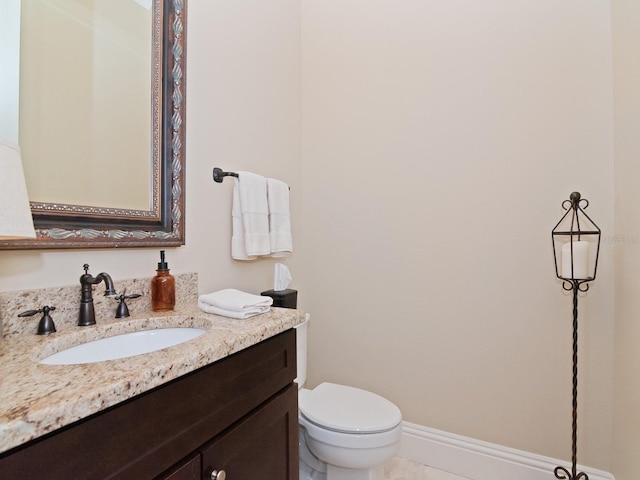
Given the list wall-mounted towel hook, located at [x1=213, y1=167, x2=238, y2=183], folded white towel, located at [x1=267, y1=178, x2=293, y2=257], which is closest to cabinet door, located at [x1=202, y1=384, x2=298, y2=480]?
folded white towel, located at [x1=267, y1=178, x2=293, y2=257]

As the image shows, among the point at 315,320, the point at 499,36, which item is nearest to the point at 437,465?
the point at 315,320

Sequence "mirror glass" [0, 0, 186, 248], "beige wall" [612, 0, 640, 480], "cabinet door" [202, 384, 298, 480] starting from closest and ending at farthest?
1. "cabinet door" [202, 384, 298, 480]
2. "mirror glass" [0, 0, 186, 248]
3. "beige wall" [612, 0, 640, 480]

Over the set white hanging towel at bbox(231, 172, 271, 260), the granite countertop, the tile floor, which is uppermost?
white hanging towel at bbox(231, 172, 271, 260)

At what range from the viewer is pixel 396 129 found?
5.95ft

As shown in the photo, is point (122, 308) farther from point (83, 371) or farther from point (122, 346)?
point (83, 371)

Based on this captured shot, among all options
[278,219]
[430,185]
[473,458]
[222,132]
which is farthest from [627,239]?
[222,132]

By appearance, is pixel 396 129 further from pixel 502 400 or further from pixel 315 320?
pixel 502 400

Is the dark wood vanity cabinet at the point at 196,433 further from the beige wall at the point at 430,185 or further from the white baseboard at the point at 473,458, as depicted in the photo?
the white baseboard at the point at 473,458

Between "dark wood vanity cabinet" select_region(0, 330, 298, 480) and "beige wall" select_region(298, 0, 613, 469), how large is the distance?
950 mm

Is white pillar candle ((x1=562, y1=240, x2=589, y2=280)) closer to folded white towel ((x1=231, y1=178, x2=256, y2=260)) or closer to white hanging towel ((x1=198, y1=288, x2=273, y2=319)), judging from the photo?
white hanging towel ((x1=198, y1=288, x2=273, y2=319))

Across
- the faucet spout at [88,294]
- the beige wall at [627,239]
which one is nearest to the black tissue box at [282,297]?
the faucet spout at [88,294]

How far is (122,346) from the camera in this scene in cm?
90

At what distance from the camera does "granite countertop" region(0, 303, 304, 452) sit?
443mm

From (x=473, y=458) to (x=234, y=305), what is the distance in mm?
1442
